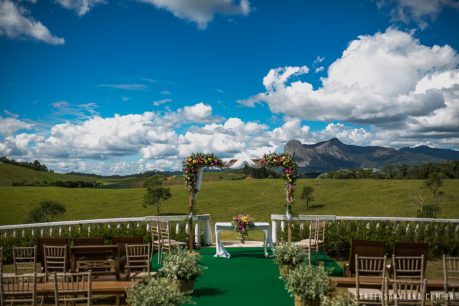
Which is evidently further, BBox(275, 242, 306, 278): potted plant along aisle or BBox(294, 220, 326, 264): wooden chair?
BBox(294, 220, 326, 264): wooden chair

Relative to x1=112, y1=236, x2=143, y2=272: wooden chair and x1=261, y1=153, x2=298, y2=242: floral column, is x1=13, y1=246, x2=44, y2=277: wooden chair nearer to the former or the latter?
x1=112, y1=236, x2=143, y2=272: wooden chair

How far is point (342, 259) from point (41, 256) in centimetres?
765

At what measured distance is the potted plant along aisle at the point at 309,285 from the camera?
6.25 m

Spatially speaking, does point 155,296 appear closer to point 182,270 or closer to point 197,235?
point 182,270

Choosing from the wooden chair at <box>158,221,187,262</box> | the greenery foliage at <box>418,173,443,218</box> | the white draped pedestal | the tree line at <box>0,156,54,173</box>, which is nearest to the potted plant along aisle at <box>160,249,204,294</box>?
the wooden chair at <box>158,221,187,262</box>

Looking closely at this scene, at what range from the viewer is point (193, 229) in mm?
14039

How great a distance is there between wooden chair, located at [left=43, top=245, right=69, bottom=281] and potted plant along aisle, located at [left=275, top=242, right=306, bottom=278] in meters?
4.20

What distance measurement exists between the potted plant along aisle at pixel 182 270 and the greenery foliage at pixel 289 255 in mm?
2051

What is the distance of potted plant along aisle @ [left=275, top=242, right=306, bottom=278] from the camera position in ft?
30.0

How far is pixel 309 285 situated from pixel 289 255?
112 inches

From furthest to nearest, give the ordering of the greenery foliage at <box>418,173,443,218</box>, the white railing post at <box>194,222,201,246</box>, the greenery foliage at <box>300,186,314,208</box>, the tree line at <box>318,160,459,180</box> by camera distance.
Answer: the tree line at <box>318,160,459,180</box> < the greenery foliage at <box>300,186,314,208</box> < the greenery foliage at <box>418,173,443,218</box> < the white railing post at <box>194,222,201,246</box>

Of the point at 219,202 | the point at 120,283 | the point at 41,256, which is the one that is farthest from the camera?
the point at 219,202

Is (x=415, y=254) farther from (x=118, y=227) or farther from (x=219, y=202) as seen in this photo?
(x=219, y=202)

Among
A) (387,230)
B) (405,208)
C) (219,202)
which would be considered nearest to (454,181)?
(405,208)
